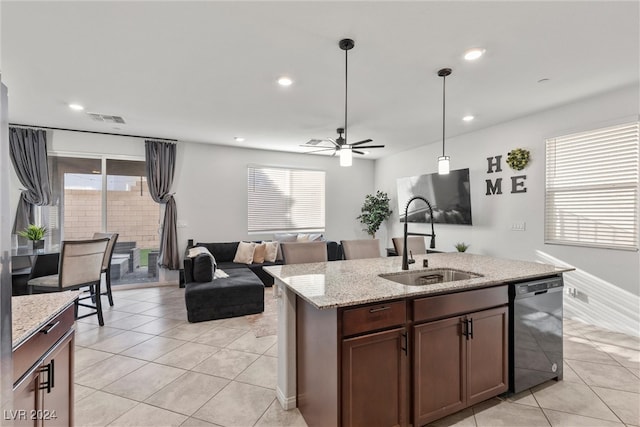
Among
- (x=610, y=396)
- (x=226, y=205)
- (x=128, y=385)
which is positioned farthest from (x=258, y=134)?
(x=610, y=396)

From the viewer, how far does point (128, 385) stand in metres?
2.34

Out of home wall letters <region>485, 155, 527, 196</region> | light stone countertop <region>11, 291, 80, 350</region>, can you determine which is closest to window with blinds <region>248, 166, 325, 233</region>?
home wall letters <region>485, 155, 527, 196</region>

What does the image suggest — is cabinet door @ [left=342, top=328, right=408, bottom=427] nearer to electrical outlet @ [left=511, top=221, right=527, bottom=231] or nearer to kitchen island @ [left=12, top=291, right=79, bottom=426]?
kitchen island @ [left=12, top=291, right=79, bottom=426]

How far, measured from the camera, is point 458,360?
189cm

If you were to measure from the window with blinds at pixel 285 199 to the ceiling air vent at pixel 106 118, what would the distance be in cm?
243

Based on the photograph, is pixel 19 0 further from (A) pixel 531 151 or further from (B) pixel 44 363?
(A) pixel 531 151

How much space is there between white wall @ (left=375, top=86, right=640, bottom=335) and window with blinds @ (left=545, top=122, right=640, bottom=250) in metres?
0.10

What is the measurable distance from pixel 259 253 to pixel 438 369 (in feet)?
13.8

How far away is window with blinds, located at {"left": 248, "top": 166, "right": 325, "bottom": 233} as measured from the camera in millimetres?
6324

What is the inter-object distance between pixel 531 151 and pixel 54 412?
5.27 meters

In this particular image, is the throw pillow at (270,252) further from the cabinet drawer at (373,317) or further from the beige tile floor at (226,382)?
the cabinet drawer at (373,317)

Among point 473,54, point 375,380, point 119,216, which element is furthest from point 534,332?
point 119,216

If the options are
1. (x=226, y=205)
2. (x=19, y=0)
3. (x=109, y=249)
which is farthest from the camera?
(x=226, y=205)

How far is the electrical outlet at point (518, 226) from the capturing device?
13.8 ft
